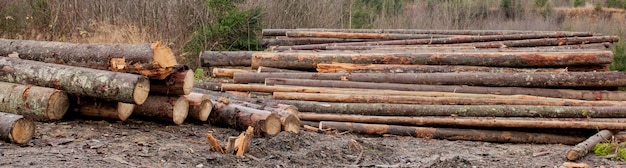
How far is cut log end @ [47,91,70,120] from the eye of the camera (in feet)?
21.3

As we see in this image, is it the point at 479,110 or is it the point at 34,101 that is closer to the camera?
the point at 34,101

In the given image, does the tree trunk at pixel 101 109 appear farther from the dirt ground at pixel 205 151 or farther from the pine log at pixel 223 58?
the pine log at pixel 223 58

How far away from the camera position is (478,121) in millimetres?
8359

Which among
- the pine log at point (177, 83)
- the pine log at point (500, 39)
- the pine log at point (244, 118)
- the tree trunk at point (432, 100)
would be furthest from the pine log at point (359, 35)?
the pine log at point (177, 83)

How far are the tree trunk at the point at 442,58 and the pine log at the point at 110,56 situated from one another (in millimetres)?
3695

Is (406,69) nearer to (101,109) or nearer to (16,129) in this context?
(101,109)

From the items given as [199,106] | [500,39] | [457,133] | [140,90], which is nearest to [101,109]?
[140,90]

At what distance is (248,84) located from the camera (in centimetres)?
967

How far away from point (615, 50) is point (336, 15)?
29.8ft

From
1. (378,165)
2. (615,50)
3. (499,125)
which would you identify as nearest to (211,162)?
(378,165)

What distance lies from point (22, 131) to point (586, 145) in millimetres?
5477

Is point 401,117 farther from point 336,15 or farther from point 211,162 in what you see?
point 336,15

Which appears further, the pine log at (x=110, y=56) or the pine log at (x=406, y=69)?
the pine log at (x=406, y=69)

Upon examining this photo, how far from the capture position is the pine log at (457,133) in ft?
27.5
